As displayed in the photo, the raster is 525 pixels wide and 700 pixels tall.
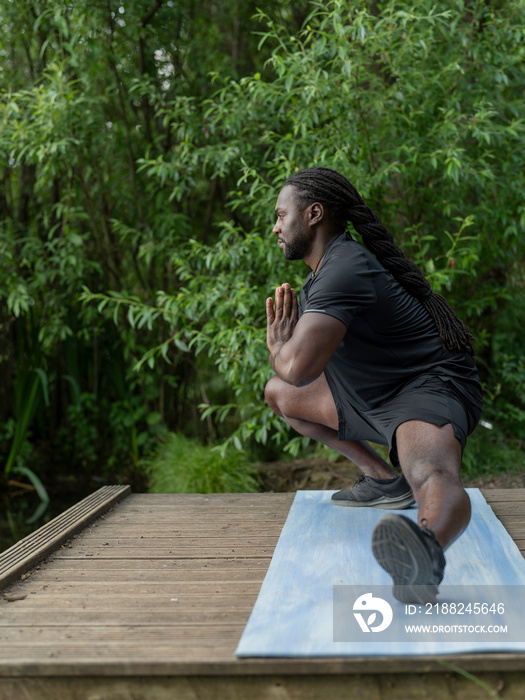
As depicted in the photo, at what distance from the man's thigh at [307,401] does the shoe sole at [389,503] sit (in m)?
0.28

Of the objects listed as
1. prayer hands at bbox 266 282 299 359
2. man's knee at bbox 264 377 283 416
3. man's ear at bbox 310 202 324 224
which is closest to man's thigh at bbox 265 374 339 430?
man's knee at bbox 264 377 283 416

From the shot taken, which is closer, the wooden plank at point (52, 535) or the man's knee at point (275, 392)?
the wooden plank at point (52, 535)

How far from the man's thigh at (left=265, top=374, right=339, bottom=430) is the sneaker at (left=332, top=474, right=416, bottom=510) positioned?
23 centimetres

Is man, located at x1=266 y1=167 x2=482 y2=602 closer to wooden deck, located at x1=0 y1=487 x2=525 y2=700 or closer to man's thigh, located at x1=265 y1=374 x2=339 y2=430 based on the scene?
man's thigh, located at x1=265 y1=374 x2=339 y2=430

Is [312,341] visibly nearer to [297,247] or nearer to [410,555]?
[297,247]

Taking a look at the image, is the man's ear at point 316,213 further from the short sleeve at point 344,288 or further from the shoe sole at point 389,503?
the shoe sole at point 389,503

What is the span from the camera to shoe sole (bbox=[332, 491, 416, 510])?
2.32 metres

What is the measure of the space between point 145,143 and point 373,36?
73.1 inches

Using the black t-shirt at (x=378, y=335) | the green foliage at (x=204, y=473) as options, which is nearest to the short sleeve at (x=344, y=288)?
the black t-shirt at (x=378, y=335)

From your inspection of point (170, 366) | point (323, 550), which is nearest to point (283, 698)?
point (323, 550)

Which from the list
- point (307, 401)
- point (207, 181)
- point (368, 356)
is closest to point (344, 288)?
point (368, 356)

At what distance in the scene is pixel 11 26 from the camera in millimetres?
4152

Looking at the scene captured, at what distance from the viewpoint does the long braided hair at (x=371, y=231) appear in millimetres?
2172

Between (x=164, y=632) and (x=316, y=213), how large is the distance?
4.33ft
